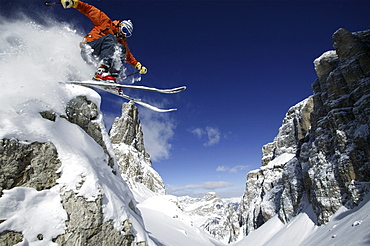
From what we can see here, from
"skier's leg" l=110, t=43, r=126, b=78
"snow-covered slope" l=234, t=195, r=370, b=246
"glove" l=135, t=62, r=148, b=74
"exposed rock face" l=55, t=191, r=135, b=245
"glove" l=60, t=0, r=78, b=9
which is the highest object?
"glove" l=60, t=0, r=78, b=9

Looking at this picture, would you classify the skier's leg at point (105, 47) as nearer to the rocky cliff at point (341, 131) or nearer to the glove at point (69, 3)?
the glove at point (69, 3)

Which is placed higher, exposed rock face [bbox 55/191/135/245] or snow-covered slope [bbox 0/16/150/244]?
snow-covered slope [bbox 0/16/150/244]

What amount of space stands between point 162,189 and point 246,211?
40629 mm

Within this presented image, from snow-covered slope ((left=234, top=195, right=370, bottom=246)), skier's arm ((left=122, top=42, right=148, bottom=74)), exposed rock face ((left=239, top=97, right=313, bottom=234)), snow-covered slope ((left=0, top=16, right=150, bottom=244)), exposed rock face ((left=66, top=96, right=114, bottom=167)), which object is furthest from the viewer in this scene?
exposed rock face ((left=239, top=97, right=313, bottom=234))

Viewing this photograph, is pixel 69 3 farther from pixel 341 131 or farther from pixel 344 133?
pixel 341 131

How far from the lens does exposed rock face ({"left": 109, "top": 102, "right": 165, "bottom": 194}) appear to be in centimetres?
7238

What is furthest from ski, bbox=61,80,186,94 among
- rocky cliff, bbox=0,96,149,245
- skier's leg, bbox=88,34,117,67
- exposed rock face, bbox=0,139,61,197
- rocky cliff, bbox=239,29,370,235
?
rocky cliff, bbox=239,29,370,235

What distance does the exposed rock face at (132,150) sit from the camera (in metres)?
72.4

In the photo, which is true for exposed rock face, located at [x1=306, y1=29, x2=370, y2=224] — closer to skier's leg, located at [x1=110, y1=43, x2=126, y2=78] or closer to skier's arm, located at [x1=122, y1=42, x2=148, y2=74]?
skier's arm, located at [x1=122, y1=42, x2=148, y2=74]

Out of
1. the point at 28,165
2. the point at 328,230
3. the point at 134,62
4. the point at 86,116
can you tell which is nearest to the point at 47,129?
the point at 28,165

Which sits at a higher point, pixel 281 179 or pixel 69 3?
pixel 69 3

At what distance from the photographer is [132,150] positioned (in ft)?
268

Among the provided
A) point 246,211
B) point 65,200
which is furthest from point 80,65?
point 246,211

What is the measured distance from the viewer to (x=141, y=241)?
640 cm
